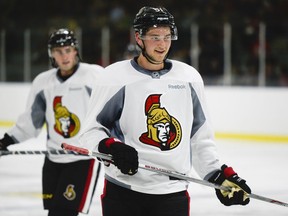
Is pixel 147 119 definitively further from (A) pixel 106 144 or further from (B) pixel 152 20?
(B) pixel 152 20

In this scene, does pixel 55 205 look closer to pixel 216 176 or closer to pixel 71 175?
pixel 71 175

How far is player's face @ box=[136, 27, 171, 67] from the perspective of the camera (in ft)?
7.75

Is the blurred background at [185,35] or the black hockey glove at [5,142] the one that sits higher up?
the blurred background at [185,35]

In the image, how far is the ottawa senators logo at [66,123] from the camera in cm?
366

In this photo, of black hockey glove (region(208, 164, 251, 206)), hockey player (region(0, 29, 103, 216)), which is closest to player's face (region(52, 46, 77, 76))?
hockey player (region(0, 29, 103, 216))

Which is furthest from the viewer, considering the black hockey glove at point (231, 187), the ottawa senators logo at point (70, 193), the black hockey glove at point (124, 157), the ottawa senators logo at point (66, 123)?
the ottawa senators logo at point (66, 123)

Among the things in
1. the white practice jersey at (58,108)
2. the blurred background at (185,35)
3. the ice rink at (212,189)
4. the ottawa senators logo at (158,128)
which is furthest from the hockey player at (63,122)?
the blurred background at (185,35)

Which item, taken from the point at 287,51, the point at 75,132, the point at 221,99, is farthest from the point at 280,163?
the point at 75,132

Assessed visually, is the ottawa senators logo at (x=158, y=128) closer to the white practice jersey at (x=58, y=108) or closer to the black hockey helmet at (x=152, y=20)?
the black hockey helmet at (x=152, y=20)

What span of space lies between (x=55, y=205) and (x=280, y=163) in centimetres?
338

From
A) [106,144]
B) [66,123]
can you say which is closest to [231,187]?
[106,144]

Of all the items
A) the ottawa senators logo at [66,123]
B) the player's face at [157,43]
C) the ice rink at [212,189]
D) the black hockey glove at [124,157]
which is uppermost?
the player's face at [157,43]

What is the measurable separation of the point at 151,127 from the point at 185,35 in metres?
6.77

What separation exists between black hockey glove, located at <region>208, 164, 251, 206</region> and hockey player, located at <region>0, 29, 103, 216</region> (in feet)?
4.27
